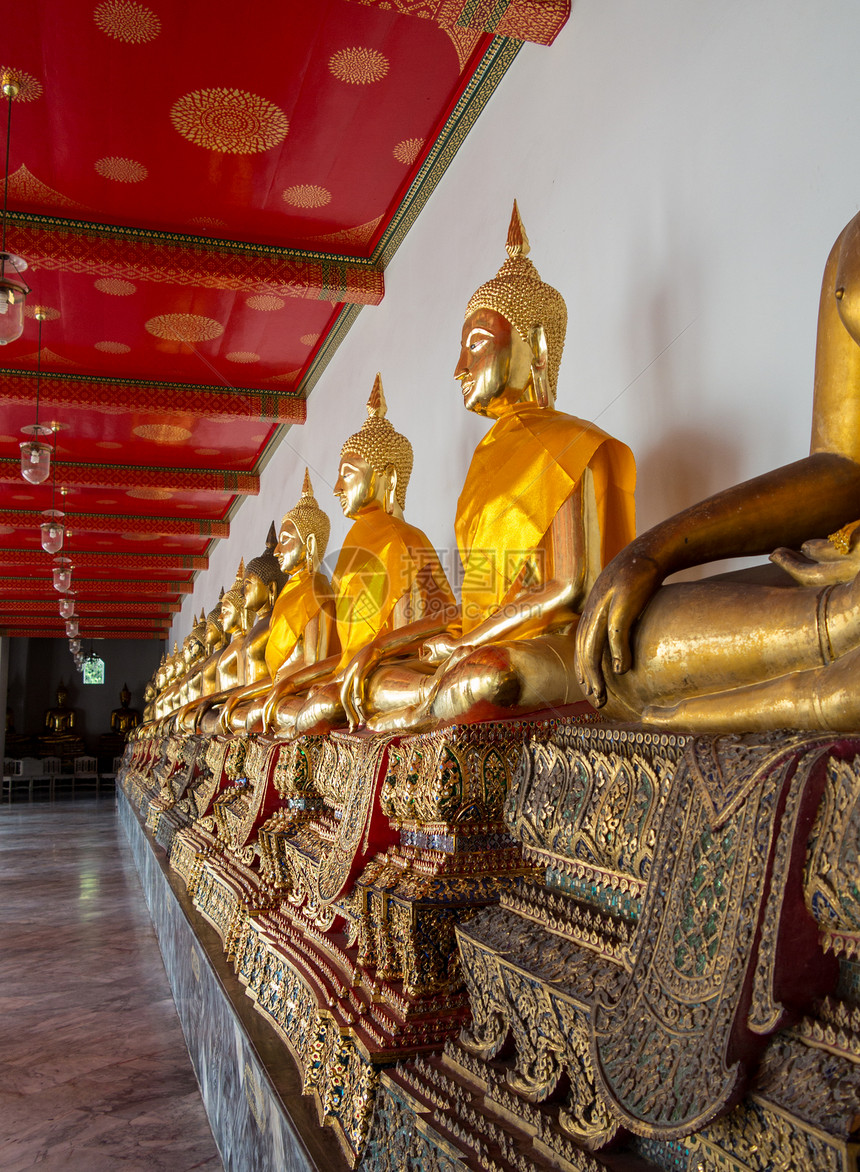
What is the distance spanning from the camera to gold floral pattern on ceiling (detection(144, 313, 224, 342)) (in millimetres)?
5156

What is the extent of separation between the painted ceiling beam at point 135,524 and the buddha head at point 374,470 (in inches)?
270

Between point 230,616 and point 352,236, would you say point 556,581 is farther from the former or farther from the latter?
point 230,616

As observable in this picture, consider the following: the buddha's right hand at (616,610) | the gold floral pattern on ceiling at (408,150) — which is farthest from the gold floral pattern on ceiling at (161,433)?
the buddha's right hand at (616,610)

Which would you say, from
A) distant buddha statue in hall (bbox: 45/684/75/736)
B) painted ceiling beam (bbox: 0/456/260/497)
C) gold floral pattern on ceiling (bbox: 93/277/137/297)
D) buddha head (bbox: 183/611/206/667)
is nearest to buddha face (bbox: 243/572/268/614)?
gold floral pattern on ceiling (bbox: 93/277/137/297)

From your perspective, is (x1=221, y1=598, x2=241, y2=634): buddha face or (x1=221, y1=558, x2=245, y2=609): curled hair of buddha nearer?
(x1=221, y1=558, x2=245, y2=609): curled hair of buddha

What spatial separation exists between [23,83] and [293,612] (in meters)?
2.22

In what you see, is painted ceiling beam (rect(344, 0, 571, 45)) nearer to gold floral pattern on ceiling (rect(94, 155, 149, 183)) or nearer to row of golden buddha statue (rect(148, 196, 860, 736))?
row of golden buddha statue (rect(148, 196, 860, 736))

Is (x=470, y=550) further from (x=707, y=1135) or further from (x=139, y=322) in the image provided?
(x=139, y=322)

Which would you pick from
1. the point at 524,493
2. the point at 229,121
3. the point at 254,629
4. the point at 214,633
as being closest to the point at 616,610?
the point at 524,493

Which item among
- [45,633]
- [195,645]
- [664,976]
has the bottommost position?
[664,976]

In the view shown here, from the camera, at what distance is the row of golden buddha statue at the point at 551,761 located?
0.81m

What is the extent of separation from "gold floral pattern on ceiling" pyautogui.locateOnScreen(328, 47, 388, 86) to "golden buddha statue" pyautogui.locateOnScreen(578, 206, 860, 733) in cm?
246

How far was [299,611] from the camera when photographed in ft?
13.0

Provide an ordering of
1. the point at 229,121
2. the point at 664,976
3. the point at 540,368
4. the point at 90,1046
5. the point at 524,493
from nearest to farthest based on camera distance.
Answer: the point at 664,976
the point at 524,493
the point at 540,368
the point at 90,1046
the point at 229,121
